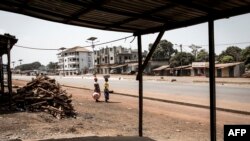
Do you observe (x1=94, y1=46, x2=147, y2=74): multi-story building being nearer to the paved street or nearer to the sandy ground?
the paved street

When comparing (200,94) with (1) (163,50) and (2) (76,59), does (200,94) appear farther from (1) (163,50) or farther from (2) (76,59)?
(2) (76,59)

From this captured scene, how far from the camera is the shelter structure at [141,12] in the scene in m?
5.16

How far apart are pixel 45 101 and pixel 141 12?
365 inches

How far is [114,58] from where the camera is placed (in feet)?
354

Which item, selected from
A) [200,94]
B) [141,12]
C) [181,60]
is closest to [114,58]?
[181,60]

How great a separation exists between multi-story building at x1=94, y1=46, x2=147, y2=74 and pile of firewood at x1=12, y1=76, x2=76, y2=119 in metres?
81.7

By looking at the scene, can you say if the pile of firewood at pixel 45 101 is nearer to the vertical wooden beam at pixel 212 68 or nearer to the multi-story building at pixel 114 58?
the vertical wooden beam at pixel 212 68

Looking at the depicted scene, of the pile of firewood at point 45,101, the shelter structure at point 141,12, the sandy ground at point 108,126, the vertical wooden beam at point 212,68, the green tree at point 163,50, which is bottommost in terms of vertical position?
the sandy ground at point 108,126

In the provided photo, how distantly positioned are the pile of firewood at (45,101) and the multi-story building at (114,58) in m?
81.7

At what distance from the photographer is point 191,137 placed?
381 inches

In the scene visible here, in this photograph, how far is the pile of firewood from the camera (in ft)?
43.1

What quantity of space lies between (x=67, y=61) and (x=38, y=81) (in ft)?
418

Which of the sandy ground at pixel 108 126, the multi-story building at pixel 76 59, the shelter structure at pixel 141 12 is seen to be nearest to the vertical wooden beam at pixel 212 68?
the shelter structure at pixel 141 12

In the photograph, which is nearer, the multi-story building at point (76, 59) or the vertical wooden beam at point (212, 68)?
the vertical wooden beam at point (212, 68)
